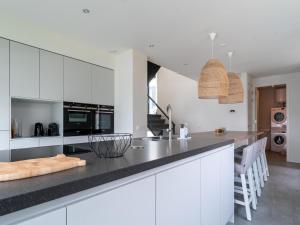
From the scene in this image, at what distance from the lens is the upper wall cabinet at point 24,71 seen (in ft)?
9.54

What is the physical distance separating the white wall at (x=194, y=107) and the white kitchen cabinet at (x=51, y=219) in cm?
621

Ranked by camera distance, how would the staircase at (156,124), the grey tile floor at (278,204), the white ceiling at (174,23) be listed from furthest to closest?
the staircase at (156,124) < the white ceiling at (174,23) < the grey tile floor at (278,204)

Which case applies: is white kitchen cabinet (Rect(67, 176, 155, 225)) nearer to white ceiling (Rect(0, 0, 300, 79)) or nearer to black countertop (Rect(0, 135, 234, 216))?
black countertop (Rect(0, 135, 234, 216))

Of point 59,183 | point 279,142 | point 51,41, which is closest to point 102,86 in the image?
point 51,41

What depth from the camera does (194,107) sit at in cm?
766

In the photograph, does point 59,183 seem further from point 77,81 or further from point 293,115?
point 293,115

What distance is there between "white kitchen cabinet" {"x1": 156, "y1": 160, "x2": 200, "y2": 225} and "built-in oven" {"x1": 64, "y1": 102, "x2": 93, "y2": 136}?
2.63 meters

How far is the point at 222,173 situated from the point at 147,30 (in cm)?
238

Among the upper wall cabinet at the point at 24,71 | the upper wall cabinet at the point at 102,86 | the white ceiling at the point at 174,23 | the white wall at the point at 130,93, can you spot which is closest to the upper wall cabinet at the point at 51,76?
the upper wall cabinet at the point at 24,71

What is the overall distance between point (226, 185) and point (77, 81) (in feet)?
9.55

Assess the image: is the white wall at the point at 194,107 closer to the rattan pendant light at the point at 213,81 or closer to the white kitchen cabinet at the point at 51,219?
the rattan pendant light at the point at 213,81

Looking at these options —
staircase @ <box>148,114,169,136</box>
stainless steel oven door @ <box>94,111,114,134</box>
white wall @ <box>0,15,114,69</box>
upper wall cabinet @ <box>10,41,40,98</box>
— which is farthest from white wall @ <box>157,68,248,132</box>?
upper wall cabinet @ <box>10,41,40,98</box>

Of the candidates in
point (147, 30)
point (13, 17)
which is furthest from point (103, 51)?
point (13, 17)

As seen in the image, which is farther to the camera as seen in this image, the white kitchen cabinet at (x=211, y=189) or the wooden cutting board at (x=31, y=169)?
the white kitchen cabinet at (x=211, y=189)
